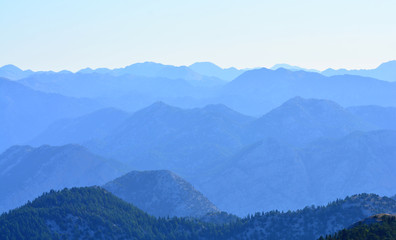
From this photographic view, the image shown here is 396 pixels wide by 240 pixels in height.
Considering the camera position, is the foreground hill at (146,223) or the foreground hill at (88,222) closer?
the foreground hill at (88,222)

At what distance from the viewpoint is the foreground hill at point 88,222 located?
166 metres

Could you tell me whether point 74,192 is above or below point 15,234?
above

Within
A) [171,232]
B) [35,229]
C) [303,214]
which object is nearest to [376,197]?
[303,214]

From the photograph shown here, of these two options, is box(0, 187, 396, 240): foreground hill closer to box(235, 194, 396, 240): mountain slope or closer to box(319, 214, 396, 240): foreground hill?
box(235, 194, 396, 240): mountain slope

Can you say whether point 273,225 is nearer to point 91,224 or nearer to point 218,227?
point 218,227

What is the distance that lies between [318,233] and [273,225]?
41.0ft

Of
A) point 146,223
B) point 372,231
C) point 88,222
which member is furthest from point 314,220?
point 372,231

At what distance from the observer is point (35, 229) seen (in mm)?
165250

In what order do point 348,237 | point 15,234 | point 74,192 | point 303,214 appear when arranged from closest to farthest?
point 348,237
point 15,234
point 303,214
point 74,192

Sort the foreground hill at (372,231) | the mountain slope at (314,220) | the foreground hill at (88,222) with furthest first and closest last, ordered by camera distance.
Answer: the mountain slope at (314,220) < the foreground hill at (88,222) < the foreground hill at (372,231)

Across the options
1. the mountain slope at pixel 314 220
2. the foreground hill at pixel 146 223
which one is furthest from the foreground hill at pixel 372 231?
the mountain slope at pixel 314 220

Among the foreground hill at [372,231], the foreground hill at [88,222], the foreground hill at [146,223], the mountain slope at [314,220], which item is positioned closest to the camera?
the foreground hill at [372,231]

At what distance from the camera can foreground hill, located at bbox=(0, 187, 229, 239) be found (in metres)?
166

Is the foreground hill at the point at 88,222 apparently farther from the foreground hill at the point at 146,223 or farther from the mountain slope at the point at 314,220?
the mountain slope at the point at 314,220
